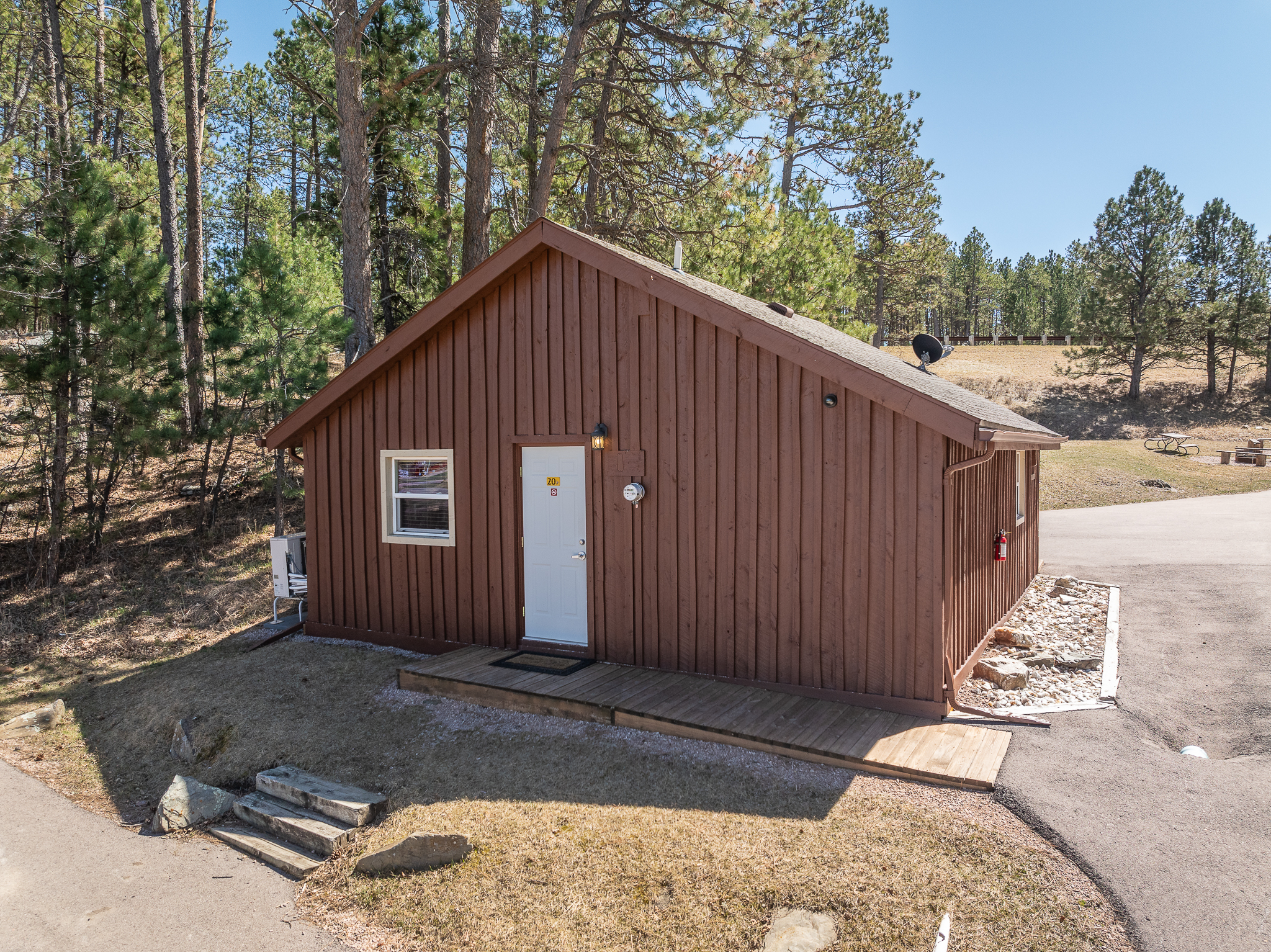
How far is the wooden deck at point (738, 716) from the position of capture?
4.93 meters

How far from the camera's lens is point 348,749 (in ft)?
19.2

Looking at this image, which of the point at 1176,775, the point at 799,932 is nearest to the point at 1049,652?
the point at 1176,775

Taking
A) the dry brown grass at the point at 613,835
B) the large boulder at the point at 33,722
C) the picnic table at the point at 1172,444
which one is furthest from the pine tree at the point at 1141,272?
the large boulder at the point at 33,722

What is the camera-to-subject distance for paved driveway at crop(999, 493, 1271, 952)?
3527 mm

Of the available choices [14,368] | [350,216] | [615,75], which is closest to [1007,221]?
[615,75]

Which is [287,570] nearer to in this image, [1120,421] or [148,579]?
[148,579]

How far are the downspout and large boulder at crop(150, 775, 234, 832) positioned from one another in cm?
529

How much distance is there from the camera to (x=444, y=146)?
13523mm

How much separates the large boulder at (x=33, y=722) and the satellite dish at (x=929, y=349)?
413 inches

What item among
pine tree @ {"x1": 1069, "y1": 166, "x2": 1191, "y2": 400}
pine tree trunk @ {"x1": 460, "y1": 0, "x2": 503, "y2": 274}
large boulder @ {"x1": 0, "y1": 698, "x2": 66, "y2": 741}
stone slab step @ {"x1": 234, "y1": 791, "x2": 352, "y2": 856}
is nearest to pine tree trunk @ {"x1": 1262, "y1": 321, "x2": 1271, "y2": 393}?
pine tree @ {"x1": 1069, "y1": 166, "x2": 1191, "y2": 400}

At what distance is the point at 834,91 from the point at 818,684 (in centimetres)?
1775

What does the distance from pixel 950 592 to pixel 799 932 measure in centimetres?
315

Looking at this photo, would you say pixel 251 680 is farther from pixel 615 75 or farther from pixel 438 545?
pixel 615 75

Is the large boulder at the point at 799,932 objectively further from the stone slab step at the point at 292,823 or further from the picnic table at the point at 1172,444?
the picnic table at the point at 1172,444
